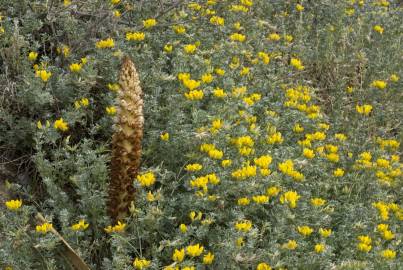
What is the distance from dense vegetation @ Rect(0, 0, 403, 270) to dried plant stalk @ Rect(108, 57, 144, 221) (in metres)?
0.05

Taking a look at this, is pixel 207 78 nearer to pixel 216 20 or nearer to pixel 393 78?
Result: pixel 216 20

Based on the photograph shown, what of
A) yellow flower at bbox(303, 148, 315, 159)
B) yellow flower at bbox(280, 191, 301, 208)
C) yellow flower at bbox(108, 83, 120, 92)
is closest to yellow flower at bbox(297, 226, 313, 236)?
yellow flower at bbox(280, 191, 301, 208)

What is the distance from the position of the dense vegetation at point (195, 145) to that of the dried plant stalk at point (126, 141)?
0.05m

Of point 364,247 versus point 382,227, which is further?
point 382,227

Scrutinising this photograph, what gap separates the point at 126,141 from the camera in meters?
3.11

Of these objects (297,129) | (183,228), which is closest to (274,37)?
(297,129)

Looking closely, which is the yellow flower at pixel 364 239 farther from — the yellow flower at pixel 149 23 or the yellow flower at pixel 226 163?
the yellow flower at pixel 149 23

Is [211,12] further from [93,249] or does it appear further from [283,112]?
[93,249]

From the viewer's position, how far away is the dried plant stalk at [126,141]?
3.02 m

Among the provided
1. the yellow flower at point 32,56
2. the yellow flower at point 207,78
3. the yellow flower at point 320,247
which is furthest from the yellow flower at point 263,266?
the yellow flower at point 32,56

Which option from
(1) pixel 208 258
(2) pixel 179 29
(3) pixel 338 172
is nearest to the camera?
(1) pixel 208 258

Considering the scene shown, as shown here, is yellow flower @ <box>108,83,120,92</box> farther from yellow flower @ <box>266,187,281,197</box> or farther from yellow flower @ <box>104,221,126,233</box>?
yellow flower @ <box>266,187,281,197</box>

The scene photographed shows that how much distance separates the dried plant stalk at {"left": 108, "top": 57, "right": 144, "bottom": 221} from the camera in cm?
302

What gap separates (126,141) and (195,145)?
27.6 inches
